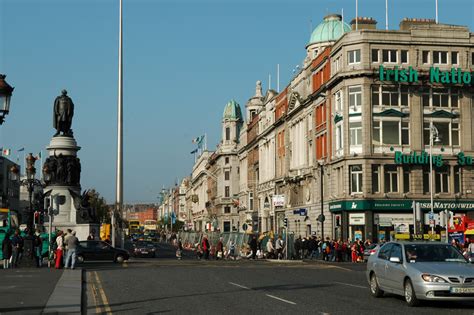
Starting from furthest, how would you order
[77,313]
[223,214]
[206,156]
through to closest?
[206,156] → [223,214] → [77,313]

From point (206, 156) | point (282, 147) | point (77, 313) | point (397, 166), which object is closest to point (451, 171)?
point (397, 166)

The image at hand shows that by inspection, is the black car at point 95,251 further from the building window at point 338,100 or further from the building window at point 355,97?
the building window at point 338,100

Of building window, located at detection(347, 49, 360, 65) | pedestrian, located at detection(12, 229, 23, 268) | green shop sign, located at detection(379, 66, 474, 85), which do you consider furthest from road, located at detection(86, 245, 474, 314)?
building window, located at detection(347, 49, 360, 65)

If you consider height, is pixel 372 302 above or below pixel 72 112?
below

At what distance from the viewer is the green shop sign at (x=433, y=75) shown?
6444 centimetres

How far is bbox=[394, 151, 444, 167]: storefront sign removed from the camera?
6462 cm

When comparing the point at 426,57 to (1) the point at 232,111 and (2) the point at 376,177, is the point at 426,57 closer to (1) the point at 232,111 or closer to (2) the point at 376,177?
(2) the point at 376,177

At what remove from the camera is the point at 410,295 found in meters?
17.7

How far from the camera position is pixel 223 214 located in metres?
150

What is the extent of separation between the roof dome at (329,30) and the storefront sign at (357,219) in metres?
27.4

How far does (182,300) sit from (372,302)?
456 cm

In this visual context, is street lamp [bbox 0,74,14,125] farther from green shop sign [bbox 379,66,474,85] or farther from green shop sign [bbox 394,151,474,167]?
green shop sign [bbox 394,151,474,167]

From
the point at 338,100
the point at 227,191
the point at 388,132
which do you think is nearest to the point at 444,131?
the point at 388,132

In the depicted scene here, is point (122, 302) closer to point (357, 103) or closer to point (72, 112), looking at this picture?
point (72, 112)
